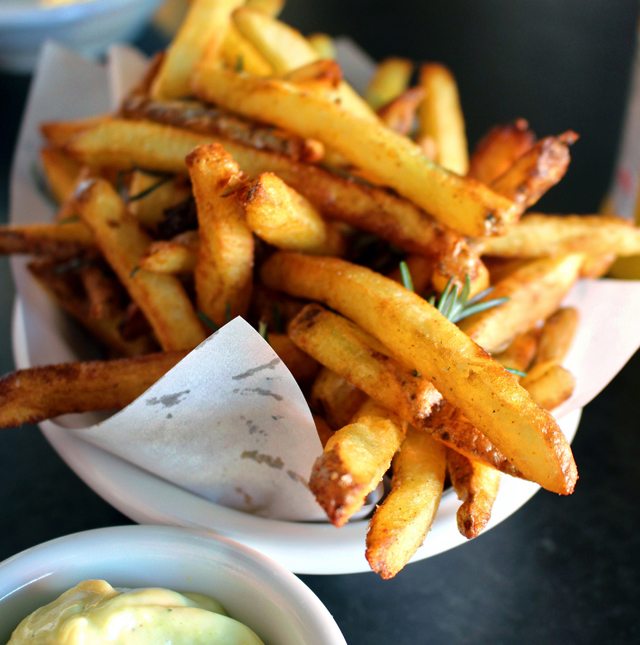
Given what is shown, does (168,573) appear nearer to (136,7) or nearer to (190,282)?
(190,282)

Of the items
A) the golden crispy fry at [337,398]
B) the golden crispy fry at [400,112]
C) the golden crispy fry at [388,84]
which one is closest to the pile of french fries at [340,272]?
the golden crispy fry at [337,398]

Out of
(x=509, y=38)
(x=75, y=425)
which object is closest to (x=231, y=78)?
(x=75, y=425)

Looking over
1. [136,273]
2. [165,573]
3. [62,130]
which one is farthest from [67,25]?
[165,573]

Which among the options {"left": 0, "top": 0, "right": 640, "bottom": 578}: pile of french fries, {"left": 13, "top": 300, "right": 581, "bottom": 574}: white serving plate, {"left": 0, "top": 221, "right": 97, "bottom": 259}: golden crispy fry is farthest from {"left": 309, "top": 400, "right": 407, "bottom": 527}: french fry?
{"left": 0, "top": 221, "right": 97, "bottom": 259}: golden crispy fry

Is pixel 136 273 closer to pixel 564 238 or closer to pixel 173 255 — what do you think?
pixel 173 255

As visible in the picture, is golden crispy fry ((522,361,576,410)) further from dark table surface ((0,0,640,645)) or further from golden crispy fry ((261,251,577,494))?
dark table surface ((0,0,640,645))

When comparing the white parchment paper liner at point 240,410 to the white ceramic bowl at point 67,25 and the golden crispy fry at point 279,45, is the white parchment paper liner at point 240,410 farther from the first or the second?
the white ceramic bowl at point 67,25
